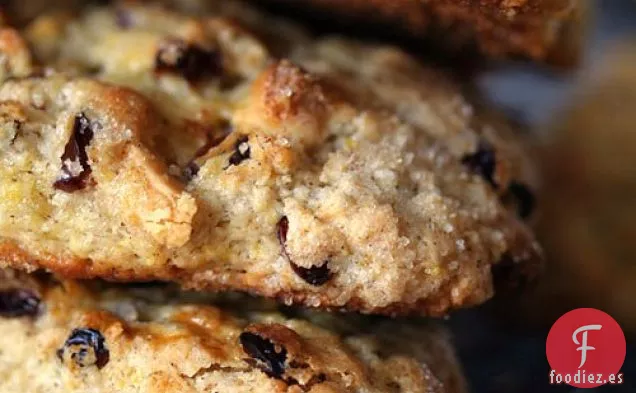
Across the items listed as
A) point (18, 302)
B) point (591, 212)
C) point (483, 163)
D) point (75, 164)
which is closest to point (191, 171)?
point (75, 164)

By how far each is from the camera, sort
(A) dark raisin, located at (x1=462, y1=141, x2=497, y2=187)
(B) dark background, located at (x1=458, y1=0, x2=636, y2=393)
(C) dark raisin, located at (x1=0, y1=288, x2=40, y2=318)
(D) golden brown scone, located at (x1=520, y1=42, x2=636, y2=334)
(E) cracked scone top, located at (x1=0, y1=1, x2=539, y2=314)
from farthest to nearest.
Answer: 1. (D) golden brown scone, located at (x1=520, y1=42, x2=636, y2=334)
2. (B) dark background, located at (x1=458, y1=0, x2=636, y2=393)
3. (A) dark raisin, located at (x1=462, y1=141, x2=497, y2=187)
4. (C) dark raisin, located at (x1=0, y1=288, x2=40, y2=318)
5. (E) cracked scone top, located at (x1=0, y1=1, x2=539, y2=314)

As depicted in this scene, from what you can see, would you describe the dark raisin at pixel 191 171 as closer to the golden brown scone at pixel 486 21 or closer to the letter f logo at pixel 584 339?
the golden brown scone at pixel 486 21

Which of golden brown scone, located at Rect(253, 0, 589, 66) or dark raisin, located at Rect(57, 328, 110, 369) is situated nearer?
dark raisin, located at Rect(57, 328, 110, 369)

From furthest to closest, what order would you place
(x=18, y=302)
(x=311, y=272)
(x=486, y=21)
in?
(x=486, y=21) < (x=18, y=302) < (x=311, y=272)

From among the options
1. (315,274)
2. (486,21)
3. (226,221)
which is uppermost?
(486,21)

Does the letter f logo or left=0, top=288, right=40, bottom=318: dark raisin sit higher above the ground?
left=0, top=288, right=40, bottom=318: dark raisin

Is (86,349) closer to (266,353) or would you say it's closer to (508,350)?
(266,353)

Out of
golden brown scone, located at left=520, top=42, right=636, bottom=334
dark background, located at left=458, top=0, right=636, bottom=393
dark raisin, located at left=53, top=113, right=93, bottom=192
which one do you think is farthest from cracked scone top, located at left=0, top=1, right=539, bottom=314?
golden brown scone, located at left=520, top=42, right=636, bottom=334

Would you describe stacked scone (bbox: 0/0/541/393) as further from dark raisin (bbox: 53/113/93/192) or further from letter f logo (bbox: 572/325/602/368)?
letter f logo (bbox: 572/325/602/368)
